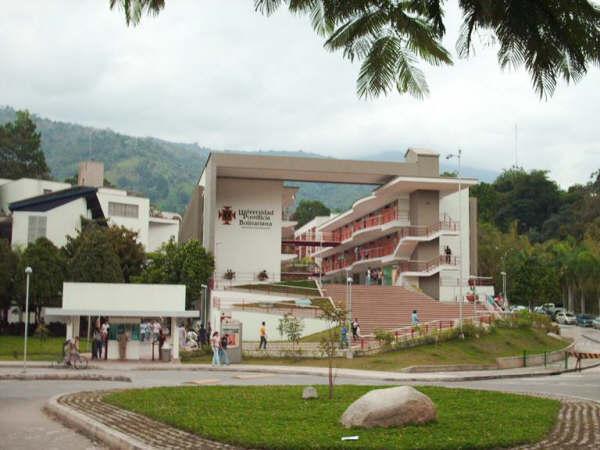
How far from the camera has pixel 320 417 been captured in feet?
46.5

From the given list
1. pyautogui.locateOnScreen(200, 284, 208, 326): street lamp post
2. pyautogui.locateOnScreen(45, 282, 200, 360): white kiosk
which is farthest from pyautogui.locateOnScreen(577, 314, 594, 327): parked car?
pyautogui.locateOnScreen(45, 282, 200, 360): white kiosk

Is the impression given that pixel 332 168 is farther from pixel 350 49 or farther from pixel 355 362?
pixel 350 49

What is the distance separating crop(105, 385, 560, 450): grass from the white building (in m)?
44.9

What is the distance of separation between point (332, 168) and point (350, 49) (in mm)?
50116

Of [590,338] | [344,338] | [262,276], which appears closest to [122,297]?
[344,338]

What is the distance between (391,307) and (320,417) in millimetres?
37037

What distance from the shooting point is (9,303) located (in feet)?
163

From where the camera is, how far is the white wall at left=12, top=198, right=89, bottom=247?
61.3 meters

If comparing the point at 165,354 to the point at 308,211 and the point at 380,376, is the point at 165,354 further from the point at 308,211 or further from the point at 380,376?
the point at 308,211

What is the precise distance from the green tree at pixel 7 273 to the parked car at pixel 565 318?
46.6 m

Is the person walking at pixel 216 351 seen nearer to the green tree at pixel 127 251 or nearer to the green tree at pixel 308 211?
the green tree at pixel 127 251

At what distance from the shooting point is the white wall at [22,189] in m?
76.6

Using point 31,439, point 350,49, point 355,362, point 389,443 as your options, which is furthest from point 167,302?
point 350,49

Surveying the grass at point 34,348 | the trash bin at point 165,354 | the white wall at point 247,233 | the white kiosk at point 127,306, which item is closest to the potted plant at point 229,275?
the white wall at point 247,233
